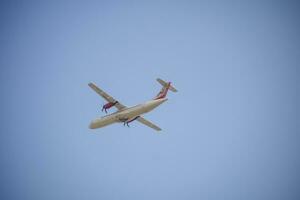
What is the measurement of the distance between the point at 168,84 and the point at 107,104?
793 centimetres

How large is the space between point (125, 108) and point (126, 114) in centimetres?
91

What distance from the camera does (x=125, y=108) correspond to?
41.0m

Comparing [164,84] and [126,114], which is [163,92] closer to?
[164,84]

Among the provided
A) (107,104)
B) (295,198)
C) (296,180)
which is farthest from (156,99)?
(296,180)

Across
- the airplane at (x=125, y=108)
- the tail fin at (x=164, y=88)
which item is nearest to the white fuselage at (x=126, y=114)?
the airplane at (x=125, y=108)

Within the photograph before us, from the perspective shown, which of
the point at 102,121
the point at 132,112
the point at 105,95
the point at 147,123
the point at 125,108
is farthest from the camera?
the point at 147,123

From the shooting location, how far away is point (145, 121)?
46344 mm

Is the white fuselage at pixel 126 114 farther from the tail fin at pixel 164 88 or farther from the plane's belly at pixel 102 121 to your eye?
the tail fin at pixel 164 88

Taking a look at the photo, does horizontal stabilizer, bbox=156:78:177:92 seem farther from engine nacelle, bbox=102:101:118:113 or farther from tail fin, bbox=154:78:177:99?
engine nacelle, bbox=102:101:118:113

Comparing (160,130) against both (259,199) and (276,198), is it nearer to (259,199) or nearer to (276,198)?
(259,199)

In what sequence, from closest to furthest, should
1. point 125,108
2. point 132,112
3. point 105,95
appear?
point 132,112 < point 125,108 < point 105,95

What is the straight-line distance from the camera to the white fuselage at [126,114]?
128 ft

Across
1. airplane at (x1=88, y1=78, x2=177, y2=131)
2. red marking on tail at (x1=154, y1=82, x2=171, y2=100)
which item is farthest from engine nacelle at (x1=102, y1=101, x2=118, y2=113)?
red marking on tail at (x1=154, y1=82, x2=171, y2=100)

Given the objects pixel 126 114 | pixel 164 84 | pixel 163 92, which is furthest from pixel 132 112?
pixel 164 84
